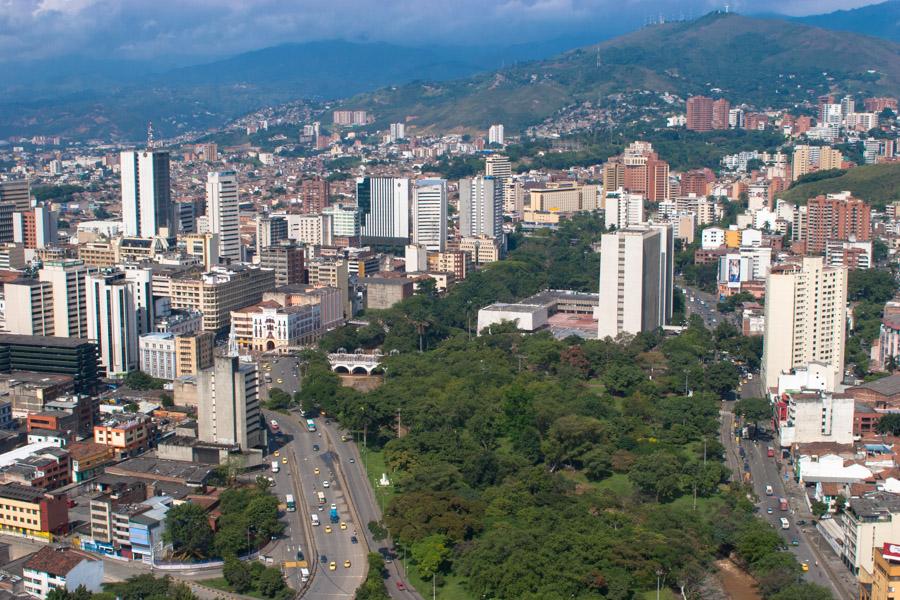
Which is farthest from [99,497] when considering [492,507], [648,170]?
[648,170]

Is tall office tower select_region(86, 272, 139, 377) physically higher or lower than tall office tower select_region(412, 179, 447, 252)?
lower

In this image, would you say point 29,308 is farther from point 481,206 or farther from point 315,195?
point 315,195

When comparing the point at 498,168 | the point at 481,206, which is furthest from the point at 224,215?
the point at 498,168

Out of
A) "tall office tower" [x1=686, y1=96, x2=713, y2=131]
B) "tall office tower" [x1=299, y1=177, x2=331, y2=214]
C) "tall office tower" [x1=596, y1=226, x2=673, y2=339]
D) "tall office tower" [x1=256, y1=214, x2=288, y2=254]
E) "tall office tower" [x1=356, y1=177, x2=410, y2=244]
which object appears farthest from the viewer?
"tall office tower" [x1=686, y1=96, x2=713, y2=131]

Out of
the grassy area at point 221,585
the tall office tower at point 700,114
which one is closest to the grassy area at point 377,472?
the grassy area at point 221,585

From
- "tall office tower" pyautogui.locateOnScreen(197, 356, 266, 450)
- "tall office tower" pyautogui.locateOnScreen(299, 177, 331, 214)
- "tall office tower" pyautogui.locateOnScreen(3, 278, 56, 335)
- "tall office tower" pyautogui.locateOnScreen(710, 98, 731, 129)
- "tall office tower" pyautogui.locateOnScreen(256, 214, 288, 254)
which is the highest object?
"tall office tower" pyautogui.locateOnScreen(710, 98, 731, 129)

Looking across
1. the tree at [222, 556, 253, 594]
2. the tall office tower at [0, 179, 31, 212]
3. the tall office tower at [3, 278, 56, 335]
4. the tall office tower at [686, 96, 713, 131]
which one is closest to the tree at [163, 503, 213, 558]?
the tree at [222, 556, 253, 594]

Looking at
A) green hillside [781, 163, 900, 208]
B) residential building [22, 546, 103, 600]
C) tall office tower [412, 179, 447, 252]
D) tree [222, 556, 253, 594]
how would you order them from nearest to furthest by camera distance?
residential building [22, 546, 103, 600], tree [222, 556, 253, 594], tall office tower [412, 179, 447, 252], green hillside [781, 163, 900, 208]

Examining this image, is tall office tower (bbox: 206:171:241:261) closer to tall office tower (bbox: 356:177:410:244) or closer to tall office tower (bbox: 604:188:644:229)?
tall office tower (bbox: 356:177:410:244)
